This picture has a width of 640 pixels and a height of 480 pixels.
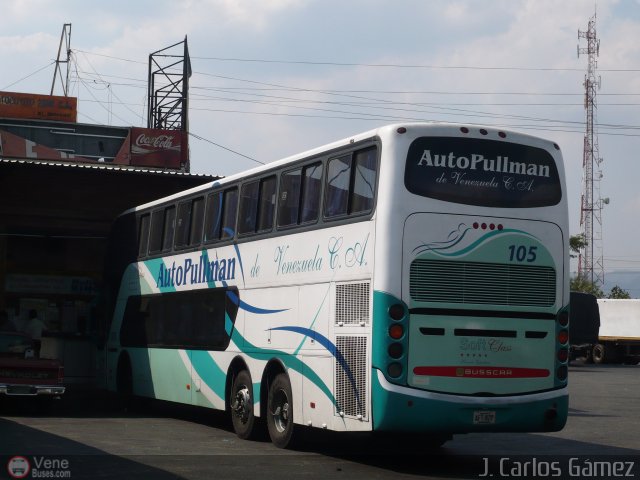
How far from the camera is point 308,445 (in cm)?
1605

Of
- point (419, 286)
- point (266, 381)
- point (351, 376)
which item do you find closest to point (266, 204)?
point (266, 381)

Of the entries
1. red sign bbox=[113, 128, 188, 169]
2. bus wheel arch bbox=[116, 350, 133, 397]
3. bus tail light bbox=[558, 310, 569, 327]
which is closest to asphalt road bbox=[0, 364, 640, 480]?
bus wheel arch bbox=[116, 350, 133, 397]

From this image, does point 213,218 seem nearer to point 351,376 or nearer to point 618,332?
point 351,376

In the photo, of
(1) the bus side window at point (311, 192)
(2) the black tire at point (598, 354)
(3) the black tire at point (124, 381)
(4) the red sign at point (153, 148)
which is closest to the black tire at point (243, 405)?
(1) the bus side window at point (311, 192)

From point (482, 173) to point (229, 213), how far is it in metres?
5.39

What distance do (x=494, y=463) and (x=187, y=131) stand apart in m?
55.3

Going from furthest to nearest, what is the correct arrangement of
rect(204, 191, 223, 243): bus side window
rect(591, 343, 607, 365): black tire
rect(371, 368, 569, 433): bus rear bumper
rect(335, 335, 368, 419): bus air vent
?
rect(591, 343, 607, 365): black tire
rect(204, 191, 223, 243): bus side window
rect(335, 335, 368, 419): bus air vent
rect(371, 368, 569, 433): bus rear bumper

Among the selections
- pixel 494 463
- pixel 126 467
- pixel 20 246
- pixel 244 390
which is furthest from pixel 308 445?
pixel 20 246

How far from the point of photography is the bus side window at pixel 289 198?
15.4 m

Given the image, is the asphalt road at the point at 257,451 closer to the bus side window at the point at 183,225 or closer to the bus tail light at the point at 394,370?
the bus tail light at the point at 394,370

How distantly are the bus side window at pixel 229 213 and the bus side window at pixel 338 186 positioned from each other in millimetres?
3322

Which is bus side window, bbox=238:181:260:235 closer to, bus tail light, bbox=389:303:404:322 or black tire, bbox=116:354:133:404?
bus tail light, bbox=389:303:404:322

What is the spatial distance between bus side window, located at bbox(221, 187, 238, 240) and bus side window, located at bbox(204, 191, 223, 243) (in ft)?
0.71

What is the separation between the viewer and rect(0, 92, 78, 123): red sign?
88812mm
